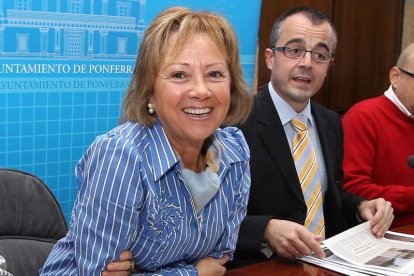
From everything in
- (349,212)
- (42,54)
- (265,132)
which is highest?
(42,54)

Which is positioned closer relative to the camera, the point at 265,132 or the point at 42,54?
the point at 265,132

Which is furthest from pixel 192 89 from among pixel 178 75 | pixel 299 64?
pixel 299 64

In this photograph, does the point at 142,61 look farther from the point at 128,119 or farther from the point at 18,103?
the point at 18,103

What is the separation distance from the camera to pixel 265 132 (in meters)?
2.06

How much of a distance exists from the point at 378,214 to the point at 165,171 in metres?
0.91

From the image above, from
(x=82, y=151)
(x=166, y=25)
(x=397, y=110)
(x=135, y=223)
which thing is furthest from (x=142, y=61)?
(x=397, y=110)

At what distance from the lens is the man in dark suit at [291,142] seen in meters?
2.02

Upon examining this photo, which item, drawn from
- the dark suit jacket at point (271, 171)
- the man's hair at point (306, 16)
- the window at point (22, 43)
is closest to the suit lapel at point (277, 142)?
the dark suit jacket at point (271, 171)

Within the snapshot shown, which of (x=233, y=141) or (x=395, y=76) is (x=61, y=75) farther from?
(x=395, y=76)

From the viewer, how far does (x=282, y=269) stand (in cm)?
156

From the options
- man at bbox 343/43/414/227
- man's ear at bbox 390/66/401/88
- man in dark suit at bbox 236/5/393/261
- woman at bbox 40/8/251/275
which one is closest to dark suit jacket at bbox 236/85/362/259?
man in dark suit at bbox 236/5/393/261

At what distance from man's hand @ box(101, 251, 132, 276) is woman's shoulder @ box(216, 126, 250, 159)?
456 millimetres

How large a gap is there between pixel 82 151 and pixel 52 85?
1.11ft

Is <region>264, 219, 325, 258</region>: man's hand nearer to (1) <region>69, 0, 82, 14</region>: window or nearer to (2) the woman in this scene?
(2) the woman
